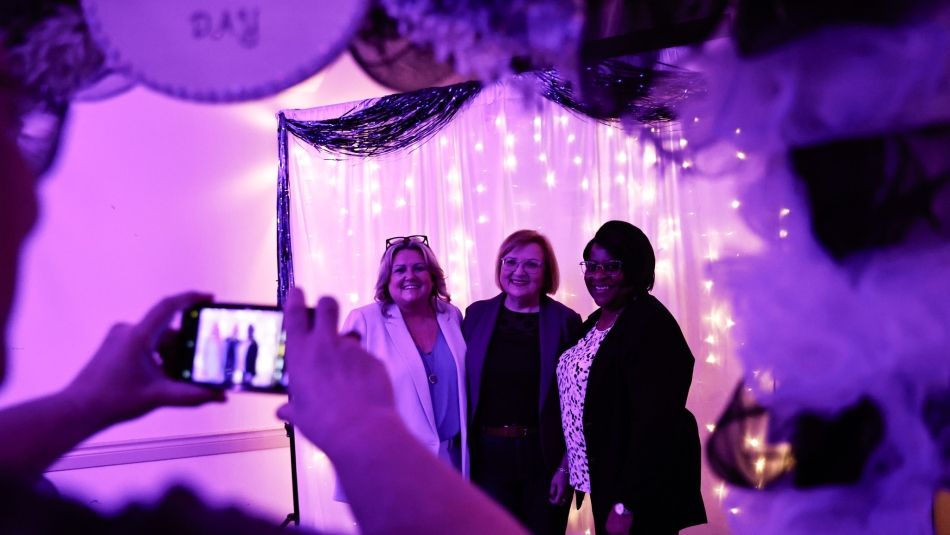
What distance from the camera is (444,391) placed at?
2.28 meters

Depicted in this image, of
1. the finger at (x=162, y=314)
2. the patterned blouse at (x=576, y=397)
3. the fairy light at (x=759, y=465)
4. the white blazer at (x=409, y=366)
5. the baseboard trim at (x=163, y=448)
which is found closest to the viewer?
the finger at (x=162, y=314)

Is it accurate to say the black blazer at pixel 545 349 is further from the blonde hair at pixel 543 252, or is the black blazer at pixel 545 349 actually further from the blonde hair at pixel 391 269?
the blonde hair at pixel 391 269

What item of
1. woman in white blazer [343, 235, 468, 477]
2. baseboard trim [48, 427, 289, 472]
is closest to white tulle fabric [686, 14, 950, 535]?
woman in white blazer [343, 235, 468, 477]

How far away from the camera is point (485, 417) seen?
219 centimetres

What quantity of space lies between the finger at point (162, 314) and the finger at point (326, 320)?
0.25 metres

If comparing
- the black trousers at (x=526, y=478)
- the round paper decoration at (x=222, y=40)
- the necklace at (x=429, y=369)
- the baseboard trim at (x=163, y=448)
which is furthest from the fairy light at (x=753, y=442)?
the baseboard trim at (x=163, y=448)

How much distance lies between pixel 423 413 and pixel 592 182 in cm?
144

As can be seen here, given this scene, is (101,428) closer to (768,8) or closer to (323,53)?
(323,53)

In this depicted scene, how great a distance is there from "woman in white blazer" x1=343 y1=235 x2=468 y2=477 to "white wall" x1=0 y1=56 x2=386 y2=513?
719mm

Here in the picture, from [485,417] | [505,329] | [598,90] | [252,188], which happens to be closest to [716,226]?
[505,329]

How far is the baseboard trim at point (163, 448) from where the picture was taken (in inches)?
106

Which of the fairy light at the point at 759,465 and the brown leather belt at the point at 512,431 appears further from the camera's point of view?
the brown leather belt at the point at 512,431

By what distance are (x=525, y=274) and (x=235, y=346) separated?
1637 millimetres

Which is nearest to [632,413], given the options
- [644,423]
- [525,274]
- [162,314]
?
[644,423]
